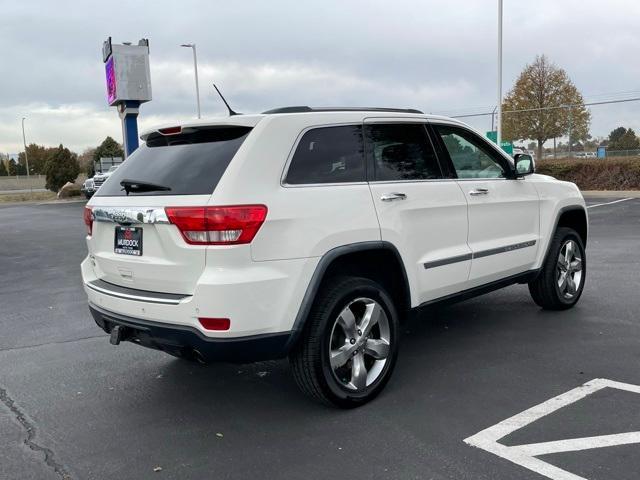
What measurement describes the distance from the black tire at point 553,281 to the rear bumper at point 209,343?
10.5ft

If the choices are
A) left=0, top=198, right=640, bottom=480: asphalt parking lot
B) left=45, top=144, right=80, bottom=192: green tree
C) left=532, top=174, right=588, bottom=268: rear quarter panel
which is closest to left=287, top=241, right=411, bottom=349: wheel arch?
left=0, top=198, right=640, bottom=480: asphalt parking lot

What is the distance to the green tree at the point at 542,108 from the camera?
1257 inches

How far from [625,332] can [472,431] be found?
2.47 meters

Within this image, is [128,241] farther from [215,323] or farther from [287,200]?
[287,200]

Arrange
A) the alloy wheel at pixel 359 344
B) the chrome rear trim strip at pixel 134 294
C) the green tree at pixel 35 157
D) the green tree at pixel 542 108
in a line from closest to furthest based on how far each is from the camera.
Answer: the chrome rear trim strip at pixel 134 294, the alloy wheel at pixel 359 344, the green tree at pixel 542 108, the green tree at pixel 35 157

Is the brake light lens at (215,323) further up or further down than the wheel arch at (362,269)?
further down

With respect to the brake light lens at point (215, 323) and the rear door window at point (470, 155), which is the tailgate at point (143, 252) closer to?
the brake light lens at point (215, 323)

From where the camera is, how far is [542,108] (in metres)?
35.3

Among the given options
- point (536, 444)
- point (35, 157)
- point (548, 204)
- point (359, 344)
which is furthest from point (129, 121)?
point (35, 157)

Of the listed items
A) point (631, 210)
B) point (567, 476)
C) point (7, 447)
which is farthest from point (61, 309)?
point (631, 210)

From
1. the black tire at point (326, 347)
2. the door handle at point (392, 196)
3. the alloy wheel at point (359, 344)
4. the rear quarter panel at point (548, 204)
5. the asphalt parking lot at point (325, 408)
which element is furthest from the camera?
the rear quarter panel at point (548, 204)

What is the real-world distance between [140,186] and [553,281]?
389 centimetres

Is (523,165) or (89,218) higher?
(523,165)

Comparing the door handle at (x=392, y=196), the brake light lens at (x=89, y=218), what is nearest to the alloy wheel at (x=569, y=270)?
the door handle at (x=392, y=196)
